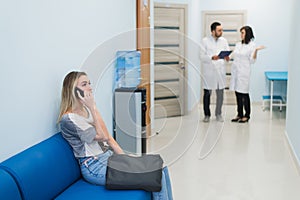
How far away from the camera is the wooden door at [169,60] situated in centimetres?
672

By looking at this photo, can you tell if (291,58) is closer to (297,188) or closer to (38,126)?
(297,188)

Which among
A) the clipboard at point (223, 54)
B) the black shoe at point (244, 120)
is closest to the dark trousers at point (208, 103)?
the black shoe at point (244, 120)

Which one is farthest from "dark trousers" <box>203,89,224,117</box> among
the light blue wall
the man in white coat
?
the light blue wall

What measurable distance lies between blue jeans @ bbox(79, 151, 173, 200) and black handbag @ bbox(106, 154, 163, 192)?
7 cm

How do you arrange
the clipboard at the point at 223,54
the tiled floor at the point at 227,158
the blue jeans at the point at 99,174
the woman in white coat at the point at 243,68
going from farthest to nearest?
1. the clipboard at the point at 223,54
2. the woman in white coat at the point at 243,68
3. the tiled floor at the point at 227,158
4. the blue jeans at the point at 99,174

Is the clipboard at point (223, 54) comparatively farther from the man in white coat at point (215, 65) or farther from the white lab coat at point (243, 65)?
the white lab coat at point (243, 65)

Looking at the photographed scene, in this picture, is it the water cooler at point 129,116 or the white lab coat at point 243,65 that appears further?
the white lab coat at point 243,65

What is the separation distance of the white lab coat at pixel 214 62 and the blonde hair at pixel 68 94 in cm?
432

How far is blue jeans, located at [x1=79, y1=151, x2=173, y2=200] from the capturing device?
254 centimetres

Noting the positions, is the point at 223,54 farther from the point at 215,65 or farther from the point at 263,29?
the point at 263,29

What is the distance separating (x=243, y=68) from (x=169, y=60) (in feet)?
4.60

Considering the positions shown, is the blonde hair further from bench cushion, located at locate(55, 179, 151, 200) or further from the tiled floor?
the tiled floor

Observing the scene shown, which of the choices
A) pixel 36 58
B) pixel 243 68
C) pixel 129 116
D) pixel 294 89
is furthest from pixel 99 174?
pixel 243 68

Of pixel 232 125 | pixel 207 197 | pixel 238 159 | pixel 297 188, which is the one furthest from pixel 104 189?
pixel 232 125
